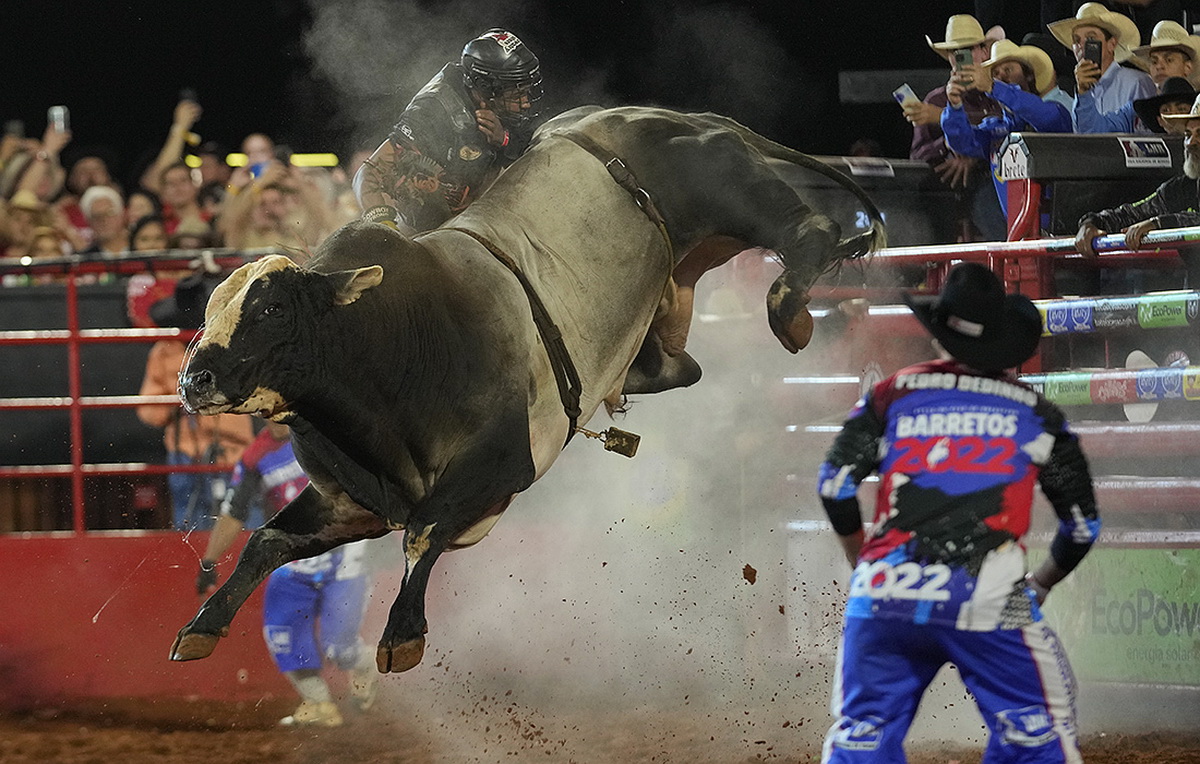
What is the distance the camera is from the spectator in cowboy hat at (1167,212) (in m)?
5.53

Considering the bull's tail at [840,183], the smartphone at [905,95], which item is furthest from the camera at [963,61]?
the bull's tail at [840,183]

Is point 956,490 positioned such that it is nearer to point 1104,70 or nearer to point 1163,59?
point 1163,59

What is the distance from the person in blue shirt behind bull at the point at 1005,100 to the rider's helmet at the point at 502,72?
8.97 feet

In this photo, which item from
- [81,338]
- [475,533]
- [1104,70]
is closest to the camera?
[475,533]

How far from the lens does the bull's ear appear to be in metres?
3.74

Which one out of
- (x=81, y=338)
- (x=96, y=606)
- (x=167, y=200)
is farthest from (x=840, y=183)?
(x=167, y=200)

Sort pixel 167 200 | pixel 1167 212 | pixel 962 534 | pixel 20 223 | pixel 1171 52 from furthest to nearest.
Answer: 1. pixel 20 223
2. pixel 167 200
3. pixel 1171 52
4. pixel 1167 212
5. pixel 962 534

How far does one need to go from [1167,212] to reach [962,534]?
3183mm

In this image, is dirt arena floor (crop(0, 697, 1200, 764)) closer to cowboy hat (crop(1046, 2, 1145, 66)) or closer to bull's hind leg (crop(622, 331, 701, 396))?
bull's hind leg (crop(622, 331, 701, 396))

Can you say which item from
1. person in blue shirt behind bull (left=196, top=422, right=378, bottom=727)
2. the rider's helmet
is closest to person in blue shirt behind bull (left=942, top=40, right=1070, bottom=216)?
the rider's helmet

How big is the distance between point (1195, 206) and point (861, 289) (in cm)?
152

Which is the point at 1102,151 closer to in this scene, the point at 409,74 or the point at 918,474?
the point at 409,74

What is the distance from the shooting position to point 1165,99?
6207 mm

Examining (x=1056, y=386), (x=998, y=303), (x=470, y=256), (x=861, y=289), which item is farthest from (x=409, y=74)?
(x=998, y=303)
